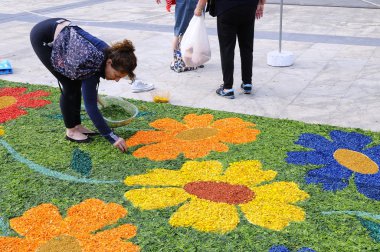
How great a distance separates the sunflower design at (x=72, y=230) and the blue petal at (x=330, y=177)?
1147 millimetres

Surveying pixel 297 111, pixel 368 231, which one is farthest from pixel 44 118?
pixel 368 231

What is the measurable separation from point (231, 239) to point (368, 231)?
690 millimetres

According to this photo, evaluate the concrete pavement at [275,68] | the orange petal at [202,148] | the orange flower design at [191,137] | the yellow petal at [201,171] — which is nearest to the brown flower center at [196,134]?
the orange flower design at [191,137]

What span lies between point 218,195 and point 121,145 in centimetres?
87

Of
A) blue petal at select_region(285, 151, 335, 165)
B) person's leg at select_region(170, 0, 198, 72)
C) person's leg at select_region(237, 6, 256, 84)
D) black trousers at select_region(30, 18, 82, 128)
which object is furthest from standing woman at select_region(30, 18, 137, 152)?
person's leg at select_region(170, 0, 198, 72)

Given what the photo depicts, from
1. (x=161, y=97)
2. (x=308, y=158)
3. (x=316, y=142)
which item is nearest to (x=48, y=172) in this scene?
(x=161, y=97)

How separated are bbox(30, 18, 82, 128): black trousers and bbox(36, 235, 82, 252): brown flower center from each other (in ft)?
4.26

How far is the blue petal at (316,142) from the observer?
3.29m

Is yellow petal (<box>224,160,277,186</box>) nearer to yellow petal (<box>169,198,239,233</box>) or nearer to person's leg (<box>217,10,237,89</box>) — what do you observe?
yellow petal (<box>169,198,239,233</box>)

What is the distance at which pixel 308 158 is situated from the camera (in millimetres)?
3158

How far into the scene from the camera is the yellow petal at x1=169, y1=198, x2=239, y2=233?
248cm

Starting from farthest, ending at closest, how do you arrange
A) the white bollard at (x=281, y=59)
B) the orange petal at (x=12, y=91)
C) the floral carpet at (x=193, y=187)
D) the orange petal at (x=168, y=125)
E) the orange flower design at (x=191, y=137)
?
1. the white bollard at (x=281, y=59)
2. the orange petal at (x=12, y=91)
3. the orange petal at (x=168, y=125)
4. the orange flower design at (x=191, y=137)
5. the floral carpet at (x=193, y=187)

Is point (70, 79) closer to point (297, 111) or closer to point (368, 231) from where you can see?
point (297, 111)

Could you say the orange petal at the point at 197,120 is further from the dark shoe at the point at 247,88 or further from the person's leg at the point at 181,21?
the person's leg at the point at 181,21
